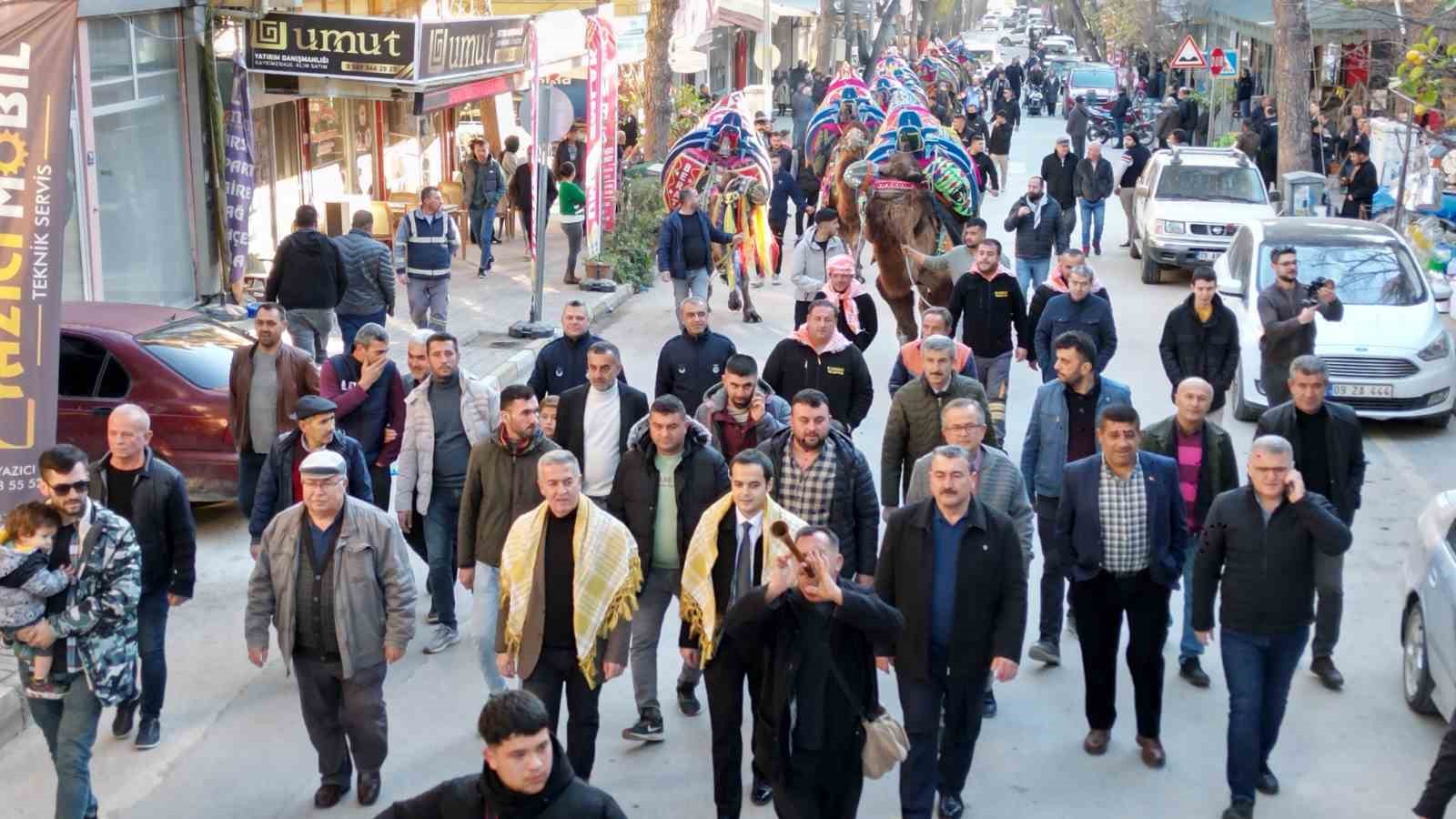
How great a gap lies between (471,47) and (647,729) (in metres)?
15.3

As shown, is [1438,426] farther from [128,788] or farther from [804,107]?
[804,107]

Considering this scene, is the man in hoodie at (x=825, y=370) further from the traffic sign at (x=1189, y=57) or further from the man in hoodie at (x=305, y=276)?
the traffic sign at (x=1189, y=57)

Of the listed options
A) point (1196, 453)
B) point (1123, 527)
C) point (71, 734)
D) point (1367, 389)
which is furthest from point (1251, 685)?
point (1367, 389)

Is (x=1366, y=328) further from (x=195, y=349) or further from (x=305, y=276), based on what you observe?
(x=195, y=349)

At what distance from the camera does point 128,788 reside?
7.75 meters

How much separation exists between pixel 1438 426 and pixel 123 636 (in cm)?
1143

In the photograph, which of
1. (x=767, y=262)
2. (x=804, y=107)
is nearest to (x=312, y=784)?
(x=767, y=262)

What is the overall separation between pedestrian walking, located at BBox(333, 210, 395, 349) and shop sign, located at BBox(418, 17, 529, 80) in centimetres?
557

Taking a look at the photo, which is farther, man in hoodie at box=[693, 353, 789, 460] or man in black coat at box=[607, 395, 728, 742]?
man in hoodie at box=[693, 353, 789, 460]

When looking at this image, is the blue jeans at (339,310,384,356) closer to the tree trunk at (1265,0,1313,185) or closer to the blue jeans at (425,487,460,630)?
the blue jeans at (425,487,460,630)

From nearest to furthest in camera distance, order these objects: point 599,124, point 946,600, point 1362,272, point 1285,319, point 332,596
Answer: point 946,600
point 332,596
point 1285,319
point 1362,272
point 599,124

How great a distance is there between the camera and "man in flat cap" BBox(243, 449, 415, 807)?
7188 mm

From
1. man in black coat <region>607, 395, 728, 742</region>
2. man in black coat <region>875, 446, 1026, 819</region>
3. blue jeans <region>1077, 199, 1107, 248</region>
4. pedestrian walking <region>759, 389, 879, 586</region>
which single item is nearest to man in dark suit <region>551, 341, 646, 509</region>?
man in black coat <region>607, 395, 728, 742</region>

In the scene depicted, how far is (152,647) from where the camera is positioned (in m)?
8.11
